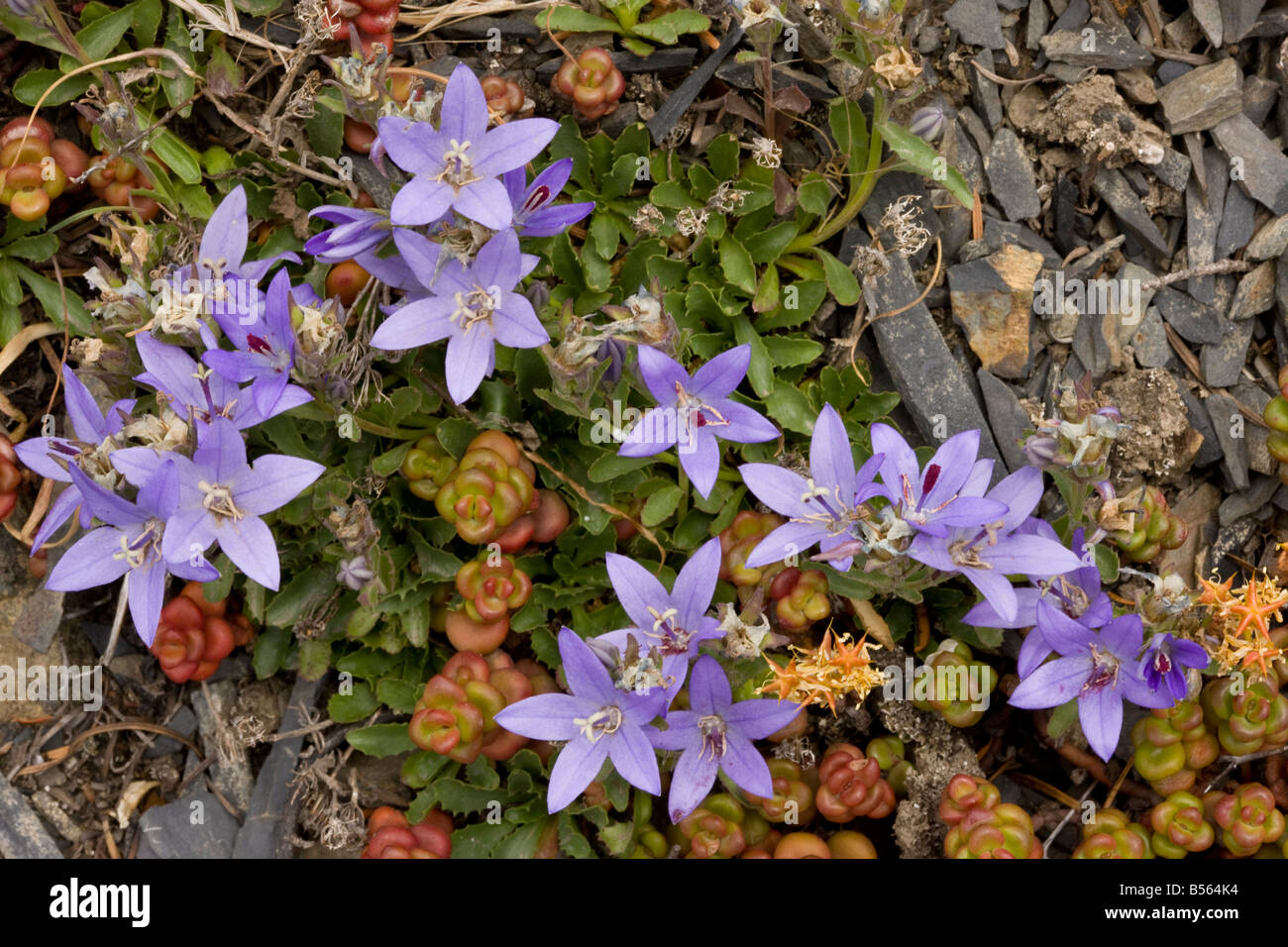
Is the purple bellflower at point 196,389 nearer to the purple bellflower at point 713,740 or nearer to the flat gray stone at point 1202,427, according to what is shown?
the purple bellflower at point 713,740

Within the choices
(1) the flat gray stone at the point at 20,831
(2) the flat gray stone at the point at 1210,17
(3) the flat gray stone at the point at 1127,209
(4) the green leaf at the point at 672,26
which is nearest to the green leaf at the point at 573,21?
(4) the green leaf at the point at 672,26

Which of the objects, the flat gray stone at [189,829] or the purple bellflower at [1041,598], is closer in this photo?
the purple bellflower at [1041,598]

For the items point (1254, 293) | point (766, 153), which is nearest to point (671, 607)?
point (766, 153)

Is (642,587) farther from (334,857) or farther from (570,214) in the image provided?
(334,857)

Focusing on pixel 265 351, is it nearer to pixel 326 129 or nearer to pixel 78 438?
pixel 78 438

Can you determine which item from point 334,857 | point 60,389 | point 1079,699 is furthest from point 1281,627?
point 60,389

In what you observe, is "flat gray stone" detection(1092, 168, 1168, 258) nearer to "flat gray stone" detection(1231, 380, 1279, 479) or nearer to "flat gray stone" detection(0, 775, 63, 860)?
"flat gray stone" detection(1231, 380, 1279, 479)
